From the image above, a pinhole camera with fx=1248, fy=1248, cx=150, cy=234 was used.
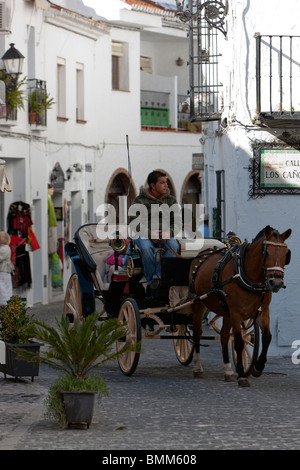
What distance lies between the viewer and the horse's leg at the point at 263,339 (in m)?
14.0

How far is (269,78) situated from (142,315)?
15.9 ft

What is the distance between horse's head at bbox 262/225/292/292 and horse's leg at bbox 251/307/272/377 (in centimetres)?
71

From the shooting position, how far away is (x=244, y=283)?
14.1 m

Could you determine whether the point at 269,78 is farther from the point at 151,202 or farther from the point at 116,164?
the point at 116,164

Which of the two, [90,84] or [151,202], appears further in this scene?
[90,84]

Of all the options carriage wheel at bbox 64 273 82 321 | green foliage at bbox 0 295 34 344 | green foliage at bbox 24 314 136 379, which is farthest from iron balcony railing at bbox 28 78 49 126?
green foliage at bbox 24 314 136 379

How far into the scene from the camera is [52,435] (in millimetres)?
10641

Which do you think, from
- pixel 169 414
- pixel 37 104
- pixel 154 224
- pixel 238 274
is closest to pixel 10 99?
pixel 37 104

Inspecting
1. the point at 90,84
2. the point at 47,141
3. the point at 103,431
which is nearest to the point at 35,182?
the point at 47,141

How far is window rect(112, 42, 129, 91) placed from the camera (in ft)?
128

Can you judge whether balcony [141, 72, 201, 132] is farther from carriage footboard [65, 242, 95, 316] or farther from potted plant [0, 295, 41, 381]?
potted plant [0, 295, 41, 381]

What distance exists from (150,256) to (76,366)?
4.16 metres

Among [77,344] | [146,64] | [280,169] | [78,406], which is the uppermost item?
[146,64]

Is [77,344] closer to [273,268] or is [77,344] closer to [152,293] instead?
[273,268]
